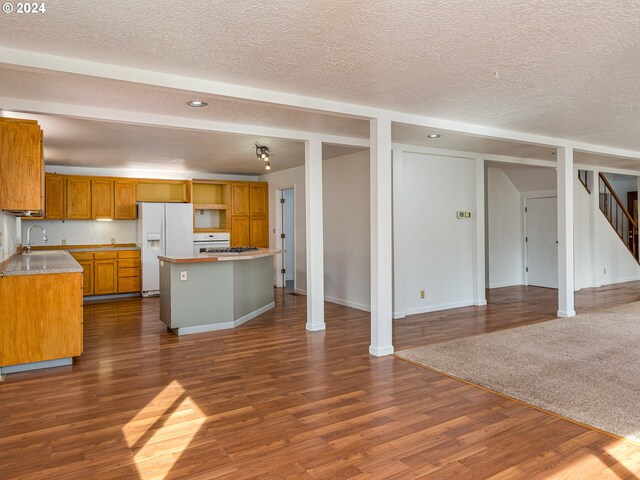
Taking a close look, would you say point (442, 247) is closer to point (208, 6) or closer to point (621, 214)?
point (208, 6)

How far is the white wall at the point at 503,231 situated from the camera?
29.6 feet

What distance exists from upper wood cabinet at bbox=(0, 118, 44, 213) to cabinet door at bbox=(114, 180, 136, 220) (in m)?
4.45

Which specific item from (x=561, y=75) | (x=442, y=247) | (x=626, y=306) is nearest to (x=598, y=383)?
(x=561, y=75)

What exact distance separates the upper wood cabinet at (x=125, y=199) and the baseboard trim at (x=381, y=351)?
19.4ft

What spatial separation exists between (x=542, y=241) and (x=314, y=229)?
5.93 m

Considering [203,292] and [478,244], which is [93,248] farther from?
[478,244]

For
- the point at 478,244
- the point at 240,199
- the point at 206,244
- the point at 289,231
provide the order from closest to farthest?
the point at 478,244, the point at 206,244, the point at 240,199, the point at 289,231

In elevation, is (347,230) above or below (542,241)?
above

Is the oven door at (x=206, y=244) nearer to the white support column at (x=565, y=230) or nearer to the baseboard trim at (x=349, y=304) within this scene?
the baseboard trim at (x=349, y=304)

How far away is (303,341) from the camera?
4930mm

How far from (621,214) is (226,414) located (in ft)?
37.6

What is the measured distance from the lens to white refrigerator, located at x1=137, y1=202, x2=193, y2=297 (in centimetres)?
819

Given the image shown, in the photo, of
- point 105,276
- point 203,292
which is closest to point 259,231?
point 105,276

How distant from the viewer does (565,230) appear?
625 cm
